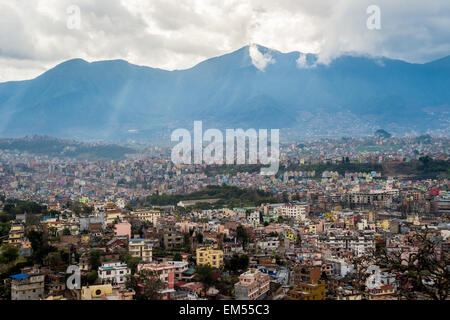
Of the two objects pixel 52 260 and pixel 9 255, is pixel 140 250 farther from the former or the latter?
pixel 9 255

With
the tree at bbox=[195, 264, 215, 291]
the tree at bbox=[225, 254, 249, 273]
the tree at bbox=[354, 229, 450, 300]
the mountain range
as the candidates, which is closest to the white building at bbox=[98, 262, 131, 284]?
the tree at bbox=[195, 264, 215, 291]

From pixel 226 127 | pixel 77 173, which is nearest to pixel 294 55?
pixel 226 127

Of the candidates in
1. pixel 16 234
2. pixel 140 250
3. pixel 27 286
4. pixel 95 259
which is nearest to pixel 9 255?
pixel 95 259

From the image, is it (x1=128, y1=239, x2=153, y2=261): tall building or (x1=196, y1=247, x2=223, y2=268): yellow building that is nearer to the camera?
(x1=196, y1=247, x2=223, y2=268): yellow building

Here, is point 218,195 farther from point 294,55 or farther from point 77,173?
point 294,55

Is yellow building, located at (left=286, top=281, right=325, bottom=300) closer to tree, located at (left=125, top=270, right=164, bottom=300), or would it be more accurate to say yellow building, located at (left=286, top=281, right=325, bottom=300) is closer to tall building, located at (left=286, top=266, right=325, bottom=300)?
tall building, located at (left=286, top=266, right=325, bottom=300)

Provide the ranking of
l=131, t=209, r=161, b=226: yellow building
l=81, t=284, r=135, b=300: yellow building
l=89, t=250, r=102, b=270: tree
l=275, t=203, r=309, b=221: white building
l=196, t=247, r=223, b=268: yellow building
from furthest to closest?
l=275, t=203, r=309, b=221: white building
l=131, t=209, r=161, b=226: yellow building
l=196, t=247, r=223, b=268: yellow building
l=89, t=250, r=102, b=270: tree
l=81, t=284, r=135, b=300: yellow building

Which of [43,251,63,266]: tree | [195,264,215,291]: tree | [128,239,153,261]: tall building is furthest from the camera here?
[128,239,153,261]: tall building
